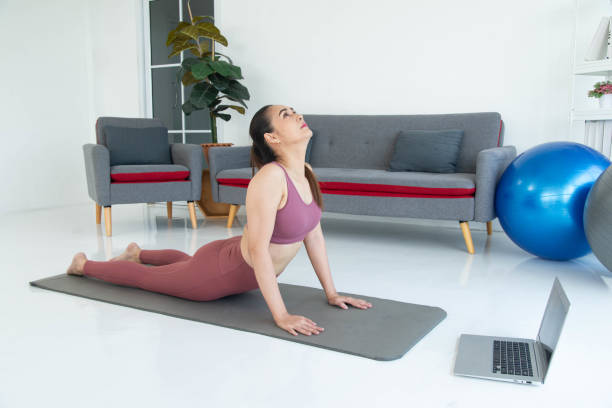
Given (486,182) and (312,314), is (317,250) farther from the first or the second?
(486,182)

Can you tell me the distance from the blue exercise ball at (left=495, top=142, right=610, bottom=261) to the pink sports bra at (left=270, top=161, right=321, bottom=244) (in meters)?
1.45

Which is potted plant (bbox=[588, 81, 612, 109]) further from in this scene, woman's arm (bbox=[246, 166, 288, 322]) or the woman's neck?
woman's arm (bbox=[246, 166, 288, 322])

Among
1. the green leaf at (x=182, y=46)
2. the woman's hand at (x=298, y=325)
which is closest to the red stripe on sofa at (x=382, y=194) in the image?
the woman's hand at (x=298, y=325)

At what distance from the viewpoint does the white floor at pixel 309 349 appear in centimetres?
145

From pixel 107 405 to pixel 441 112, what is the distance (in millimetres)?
3405

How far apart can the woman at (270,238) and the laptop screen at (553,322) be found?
2.29 ft

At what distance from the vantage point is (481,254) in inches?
128

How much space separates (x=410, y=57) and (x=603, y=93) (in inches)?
57.2

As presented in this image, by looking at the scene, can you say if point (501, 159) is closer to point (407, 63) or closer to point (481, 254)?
point (481, 254)

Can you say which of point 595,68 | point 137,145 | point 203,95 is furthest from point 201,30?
point 595,68

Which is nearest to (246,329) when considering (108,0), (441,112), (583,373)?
(583,373)

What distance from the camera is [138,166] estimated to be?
13.3ft

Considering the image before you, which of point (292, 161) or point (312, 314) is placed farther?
point (312, 314)

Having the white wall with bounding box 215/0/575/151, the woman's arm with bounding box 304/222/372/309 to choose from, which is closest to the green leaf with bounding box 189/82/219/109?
the white wall with bounding box 215/0/575/151
